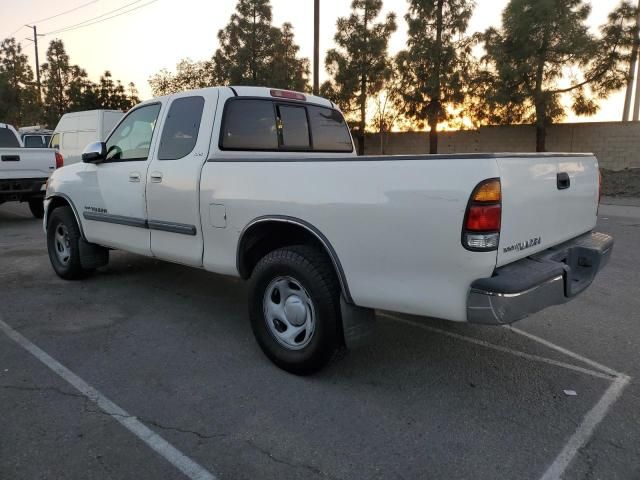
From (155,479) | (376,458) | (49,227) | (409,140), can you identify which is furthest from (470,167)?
(409,140)

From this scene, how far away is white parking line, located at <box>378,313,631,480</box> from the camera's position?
8.24 ft

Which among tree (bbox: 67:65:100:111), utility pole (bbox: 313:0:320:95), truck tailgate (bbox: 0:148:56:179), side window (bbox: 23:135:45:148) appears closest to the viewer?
truck tailgate (bbox: 0:148:56:179)

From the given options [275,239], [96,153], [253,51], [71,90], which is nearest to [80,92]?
[71,90]

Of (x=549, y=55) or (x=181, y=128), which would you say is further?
(x=549, y=55)

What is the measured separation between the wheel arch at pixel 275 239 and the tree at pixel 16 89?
148ft

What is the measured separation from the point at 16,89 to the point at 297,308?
48.2 metres

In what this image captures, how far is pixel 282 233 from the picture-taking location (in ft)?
11.9

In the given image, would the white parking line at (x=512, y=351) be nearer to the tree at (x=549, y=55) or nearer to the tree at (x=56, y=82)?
the tree at (x=549, y=55)

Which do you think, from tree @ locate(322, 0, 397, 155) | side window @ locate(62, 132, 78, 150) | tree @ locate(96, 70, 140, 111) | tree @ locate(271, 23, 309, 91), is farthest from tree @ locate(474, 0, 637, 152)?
tree @ locate(96, 70, 140, 111)

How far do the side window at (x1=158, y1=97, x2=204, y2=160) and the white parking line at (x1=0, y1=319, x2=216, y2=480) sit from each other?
180 centimetres

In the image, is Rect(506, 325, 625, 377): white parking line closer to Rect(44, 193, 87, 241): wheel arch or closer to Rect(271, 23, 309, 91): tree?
Rect(44, 193, 87, 241): wheel arch

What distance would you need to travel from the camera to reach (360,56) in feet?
80.6

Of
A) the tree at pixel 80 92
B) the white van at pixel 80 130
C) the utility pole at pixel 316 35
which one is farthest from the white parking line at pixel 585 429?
the tree at pixel 80 92

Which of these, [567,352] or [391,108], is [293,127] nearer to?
[567,352]
